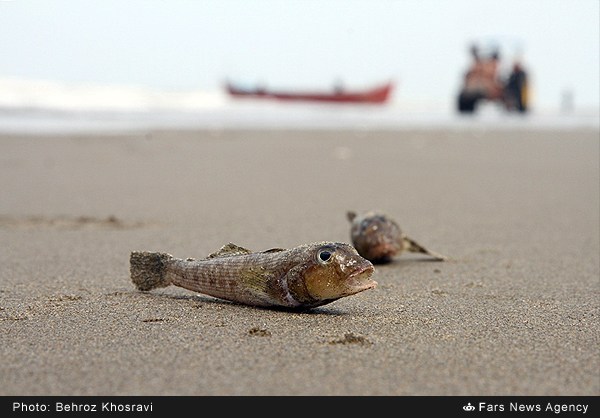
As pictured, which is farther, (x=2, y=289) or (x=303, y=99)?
(x=303, y=99)

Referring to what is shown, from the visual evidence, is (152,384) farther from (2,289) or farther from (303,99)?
(303,99)

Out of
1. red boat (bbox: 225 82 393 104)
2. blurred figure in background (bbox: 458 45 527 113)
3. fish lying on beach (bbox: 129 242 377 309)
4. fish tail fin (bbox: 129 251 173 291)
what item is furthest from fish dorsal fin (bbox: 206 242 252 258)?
red boat (bbox: 225 82 393 104)

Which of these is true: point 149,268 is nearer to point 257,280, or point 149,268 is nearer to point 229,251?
point 229,251

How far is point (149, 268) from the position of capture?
418cm

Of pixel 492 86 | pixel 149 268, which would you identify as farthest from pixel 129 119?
pixel 149 268

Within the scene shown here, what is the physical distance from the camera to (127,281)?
463 centimetres

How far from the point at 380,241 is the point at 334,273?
7.01 feet

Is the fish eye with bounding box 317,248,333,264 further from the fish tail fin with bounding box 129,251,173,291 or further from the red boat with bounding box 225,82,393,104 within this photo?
the red boat with bounding box 225,82,393,104

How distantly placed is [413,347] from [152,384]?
107 centimetres

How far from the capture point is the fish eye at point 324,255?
3495 mm

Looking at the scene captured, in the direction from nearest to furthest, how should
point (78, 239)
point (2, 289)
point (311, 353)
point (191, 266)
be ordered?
point (311, 353)
point (191, 266)
point (2, 289)
point (78, 239)
